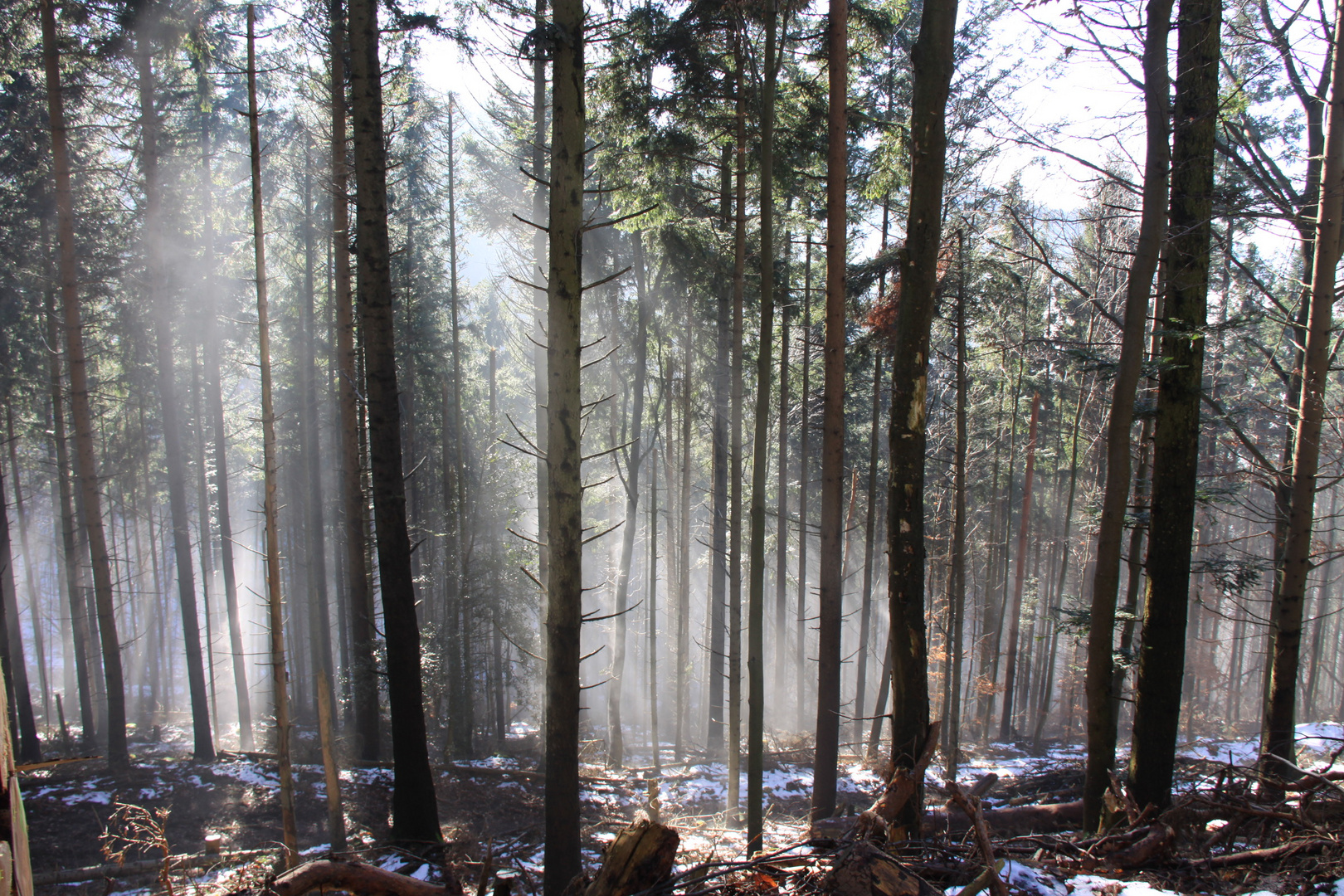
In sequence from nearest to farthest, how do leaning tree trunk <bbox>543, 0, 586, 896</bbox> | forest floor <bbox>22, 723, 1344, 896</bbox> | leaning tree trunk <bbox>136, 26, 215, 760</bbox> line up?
forest floor <bbox>22, 723, 1344, 896</bbox>, leaning tree trunk <bbox>543, 0, 586, 896</bbox>, leaning tree trunk <bbox>136, 26, 215, 760</bbox>

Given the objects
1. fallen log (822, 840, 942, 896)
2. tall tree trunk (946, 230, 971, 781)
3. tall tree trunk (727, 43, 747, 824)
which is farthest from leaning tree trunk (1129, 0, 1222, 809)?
tall tree trunk (727, 43, 747, 824)

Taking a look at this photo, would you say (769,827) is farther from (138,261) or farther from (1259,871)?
(138,261)

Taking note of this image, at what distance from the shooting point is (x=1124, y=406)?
257 inches

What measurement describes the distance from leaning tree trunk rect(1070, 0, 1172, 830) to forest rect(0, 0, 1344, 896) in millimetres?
46

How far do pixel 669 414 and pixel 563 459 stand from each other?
13034 millimetres

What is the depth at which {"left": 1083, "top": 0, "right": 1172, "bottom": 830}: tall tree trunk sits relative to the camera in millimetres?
6320

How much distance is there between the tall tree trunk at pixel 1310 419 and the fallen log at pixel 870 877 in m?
7.05

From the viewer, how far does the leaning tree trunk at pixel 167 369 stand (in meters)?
13.1

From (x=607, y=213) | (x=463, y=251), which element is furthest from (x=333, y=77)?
(x=463, y=251)

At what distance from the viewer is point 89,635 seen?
56.8ft

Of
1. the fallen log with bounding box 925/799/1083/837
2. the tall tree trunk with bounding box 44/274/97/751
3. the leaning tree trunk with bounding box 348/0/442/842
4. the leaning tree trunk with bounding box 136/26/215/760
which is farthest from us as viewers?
the tall tree trunk with bounding box 44/274/97/751

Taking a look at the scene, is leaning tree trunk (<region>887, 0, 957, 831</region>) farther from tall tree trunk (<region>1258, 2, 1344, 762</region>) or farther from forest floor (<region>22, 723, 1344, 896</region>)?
tall tree trunk (<region>1258, 2, 1344, 762</region>)

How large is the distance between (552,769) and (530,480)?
19.6 m

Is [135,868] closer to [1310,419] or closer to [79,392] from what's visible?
Result: [79,392]
